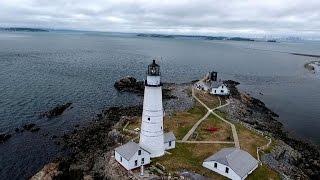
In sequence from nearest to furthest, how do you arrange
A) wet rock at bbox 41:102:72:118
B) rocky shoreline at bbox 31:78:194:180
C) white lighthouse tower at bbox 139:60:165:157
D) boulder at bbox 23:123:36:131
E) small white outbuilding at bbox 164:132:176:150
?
white lighthouse tower at bbox 139:60:165:157, rocky shoreline at bbox 31:78:194:180, small white outbuilding at bbox 164:132:176:150, boulder at bbox 23:123:36:131, wet rock at bbox 41:102:72:118

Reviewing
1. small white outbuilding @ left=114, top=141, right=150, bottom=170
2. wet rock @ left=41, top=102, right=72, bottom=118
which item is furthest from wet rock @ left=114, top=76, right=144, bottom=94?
small white outbuilding @ left=114, top=141, right=150, bottom=170

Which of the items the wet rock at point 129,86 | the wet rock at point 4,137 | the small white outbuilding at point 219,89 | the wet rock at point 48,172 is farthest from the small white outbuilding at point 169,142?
the wet rock at point 129,86

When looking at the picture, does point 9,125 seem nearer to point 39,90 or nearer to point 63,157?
point 63,157

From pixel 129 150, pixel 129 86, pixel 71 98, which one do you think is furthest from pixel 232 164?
pixel 129 86

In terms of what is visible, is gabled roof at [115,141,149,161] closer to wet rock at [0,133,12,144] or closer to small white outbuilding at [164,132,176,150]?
small white outbuilding at [164,132,176,150]

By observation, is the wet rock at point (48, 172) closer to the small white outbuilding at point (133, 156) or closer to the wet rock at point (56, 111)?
the small white outbuilding at point (133, 156)

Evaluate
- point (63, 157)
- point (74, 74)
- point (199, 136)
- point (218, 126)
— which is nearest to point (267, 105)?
point (218, 126)
